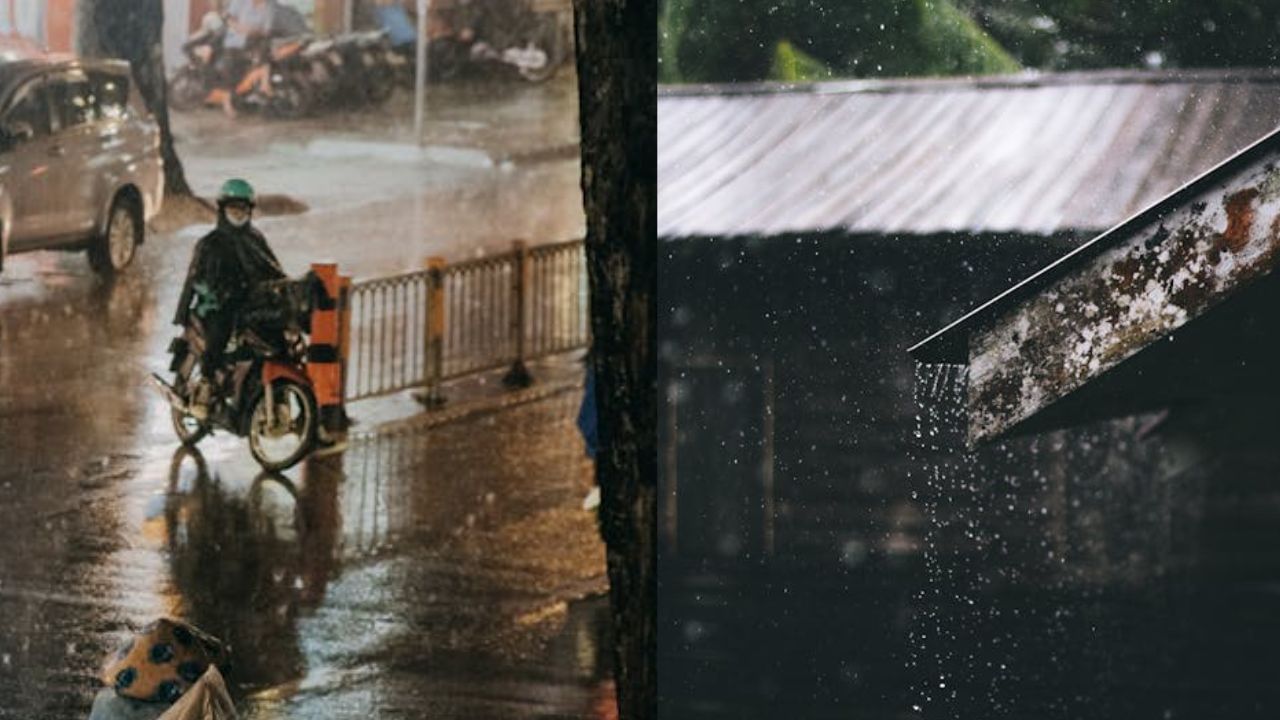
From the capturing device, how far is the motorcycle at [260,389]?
33.1 ft

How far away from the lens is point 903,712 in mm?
5148

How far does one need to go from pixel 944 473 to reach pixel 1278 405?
0.73 meters

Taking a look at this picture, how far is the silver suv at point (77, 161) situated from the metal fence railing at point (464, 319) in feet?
3.94

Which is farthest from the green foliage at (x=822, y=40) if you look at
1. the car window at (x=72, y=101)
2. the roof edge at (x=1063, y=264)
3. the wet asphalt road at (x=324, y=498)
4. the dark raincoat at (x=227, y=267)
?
the car window at (x=72, y=101)

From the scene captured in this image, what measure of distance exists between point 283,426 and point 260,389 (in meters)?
0.23

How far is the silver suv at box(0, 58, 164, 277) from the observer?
9.77 metres

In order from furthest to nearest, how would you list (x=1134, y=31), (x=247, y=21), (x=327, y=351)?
(x=327, y=351) < (x=247, y=21) < (x=1134, y=31)

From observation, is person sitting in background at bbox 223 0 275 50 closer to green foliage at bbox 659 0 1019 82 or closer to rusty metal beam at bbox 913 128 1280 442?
green foliage at bbox 659 0 1019 82

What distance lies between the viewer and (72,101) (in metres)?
9.94

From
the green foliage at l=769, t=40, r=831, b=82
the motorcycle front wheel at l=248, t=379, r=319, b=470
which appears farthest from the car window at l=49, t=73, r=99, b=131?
the green foliage at l=769, t=40, r=831, b=82

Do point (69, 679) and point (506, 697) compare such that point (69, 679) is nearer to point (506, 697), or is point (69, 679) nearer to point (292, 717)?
point (292, 717)

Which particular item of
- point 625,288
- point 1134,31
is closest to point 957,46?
point 1134,31

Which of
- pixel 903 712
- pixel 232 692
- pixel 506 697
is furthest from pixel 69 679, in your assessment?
pixel 903 712

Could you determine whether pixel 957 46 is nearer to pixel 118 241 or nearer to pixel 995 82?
pixel 995 82
